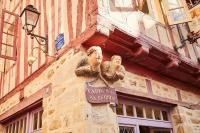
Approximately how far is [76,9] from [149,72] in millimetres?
1695

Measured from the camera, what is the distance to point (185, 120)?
456 centimetres

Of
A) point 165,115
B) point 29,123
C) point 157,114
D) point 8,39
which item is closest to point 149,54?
point 157,114

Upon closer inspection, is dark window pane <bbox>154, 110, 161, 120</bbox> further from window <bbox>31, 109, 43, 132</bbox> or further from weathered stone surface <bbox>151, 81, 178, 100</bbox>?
window <bbox>31, 109, 43, 132</bbox>

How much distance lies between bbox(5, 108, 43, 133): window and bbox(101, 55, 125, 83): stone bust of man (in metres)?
1.76

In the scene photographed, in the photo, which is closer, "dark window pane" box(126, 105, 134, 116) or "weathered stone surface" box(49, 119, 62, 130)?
"weathered stone surface" box(49, 119, 62, 130)

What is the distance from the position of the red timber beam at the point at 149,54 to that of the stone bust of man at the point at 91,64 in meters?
0.24

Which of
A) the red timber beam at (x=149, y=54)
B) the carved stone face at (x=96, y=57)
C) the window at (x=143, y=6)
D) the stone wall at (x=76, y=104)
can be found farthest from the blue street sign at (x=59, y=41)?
the window at (x=143, y=6)

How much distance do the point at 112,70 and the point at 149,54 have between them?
41.8 inches

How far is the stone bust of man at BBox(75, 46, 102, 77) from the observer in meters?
3.19

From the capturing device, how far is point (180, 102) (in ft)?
15.8

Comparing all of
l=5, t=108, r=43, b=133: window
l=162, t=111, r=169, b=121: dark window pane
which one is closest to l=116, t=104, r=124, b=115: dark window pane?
l=162, t=111, r=169, b=121: dark window pane

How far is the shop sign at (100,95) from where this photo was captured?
3.17m

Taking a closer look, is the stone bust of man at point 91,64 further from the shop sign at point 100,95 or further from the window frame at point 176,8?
the window frame at point 176,8

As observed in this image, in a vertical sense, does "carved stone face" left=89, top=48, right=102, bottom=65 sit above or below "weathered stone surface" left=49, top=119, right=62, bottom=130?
above
